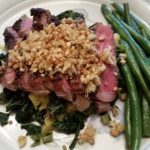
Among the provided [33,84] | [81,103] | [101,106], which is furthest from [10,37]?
[101,106]

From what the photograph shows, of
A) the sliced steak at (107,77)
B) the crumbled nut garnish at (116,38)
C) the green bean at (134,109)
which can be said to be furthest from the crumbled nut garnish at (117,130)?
the crumbled nut garnish at (116,38)

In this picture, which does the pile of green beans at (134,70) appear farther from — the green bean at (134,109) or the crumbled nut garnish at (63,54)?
the crumbled nut garnish at (63,54)

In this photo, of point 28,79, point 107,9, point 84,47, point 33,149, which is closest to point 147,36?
point 107,9

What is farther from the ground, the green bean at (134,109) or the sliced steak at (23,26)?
the sliced steak at (23,26)

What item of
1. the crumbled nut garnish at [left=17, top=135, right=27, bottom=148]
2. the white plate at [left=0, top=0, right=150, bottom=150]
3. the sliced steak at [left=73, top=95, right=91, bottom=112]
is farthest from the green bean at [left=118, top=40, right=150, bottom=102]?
the crumbled nut garnish at [left=17, top=135, right=27, bottom=148]

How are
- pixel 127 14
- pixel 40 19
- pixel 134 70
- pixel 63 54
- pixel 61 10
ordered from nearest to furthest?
pixel 63 54 → pixel 134 70 → pixel 40 19 → pixel 127 14 → pixel 61 10

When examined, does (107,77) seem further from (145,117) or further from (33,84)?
(33,84)

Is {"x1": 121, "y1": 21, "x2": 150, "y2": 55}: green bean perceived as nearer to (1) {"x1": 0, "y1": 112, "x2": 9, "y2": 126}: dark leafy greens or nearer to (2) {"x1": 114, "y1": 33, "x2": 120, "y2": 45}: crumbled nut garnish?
(2) {"x1": 114, "y1": 33, "x2": 120, "y2": 45}: crumbled nut garnish
